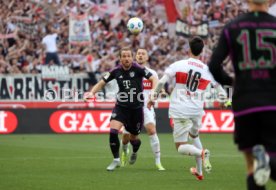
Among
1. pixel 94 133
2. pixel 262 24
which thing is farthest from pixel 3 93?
pixel 262 24

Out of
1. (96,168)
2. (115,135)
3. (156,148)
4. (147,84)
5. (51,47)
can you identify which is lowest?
(96,168)

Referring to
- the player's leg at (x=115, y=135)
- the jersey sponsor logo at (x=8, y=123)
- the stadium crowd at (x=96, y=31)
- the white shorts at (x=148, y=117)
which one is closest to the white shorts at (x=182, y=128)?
the player's leg at (x=115, y=135)

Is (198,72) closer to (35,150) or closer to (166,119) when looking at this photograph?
(35,150)

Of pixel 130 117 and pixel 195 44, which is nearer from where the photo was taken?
pixel 195 44

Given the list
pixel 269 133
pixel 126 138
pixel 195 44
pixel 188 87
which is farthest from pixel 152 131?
pixel 269 133

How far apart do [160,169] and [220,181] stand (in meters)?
2.60

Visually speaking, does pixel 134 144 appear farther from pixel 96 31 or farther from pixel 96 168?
pixel 96 31

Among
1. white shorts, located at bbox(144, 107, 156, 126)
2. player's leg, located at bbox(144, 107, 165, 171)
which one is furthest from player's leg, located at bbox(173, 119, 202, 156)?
white shorts, located at bbox(144, 107, 156, 126)

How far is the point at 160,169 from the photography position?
1580 cm

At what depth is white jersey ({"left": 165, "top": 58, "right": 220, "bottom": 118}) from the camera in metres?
13.6

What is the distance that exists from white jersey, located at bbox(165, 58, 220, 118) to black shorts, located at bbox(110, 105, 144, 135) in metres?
2.26

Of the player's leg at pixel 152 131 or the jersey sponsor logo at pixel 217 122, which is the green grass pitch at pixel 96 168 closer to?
the player's leg at pixel 152 131

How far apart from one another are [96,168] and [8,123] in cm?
1240

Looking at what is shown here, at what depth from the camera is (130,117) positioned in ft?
52.6
